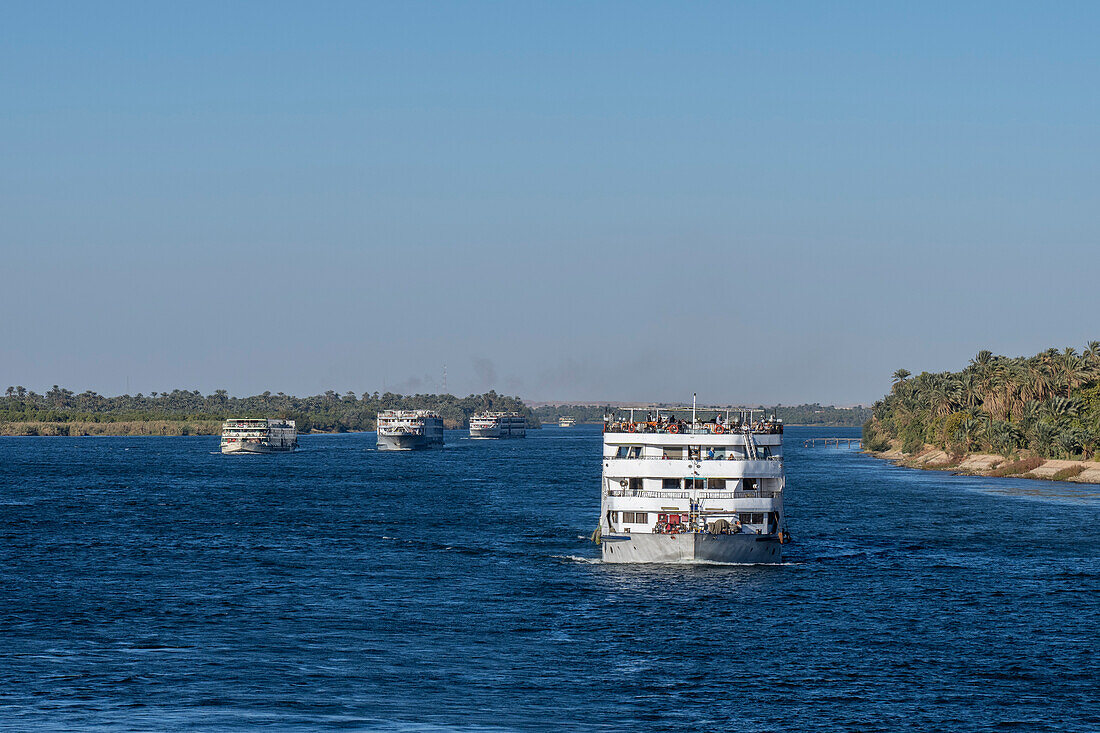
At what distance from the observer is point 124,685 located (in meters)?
49.7

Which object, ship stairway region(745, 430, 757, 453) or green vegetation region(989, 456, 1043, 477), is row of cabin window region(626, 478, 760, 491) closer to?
ship stairway region(745, 430, 757, 453)

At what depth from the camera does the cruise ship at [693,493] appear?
7681cm

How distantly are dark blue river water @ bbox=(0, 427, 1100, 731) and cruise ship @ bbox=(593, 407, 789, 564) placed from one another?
1766 mm

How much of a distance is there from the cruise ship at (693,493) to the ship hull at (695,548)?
0.06 metres

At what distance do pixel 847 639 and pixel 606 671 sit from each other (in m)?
13.4

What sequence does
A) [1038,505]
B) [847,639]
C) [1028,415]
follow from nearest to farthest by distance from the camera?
[847,639] → [1038,505] → [1028,415]

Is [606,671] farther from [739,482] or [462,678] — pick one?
[739,482]

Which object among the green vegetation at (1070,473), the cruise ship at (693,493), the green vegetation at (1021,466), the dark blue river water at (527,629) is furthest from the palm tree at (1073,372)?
the cruise ship at (693,493)

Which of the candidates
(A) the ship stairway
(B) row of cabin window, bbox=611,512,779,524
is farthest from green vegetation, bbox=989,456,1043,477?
(A) the ship stairway

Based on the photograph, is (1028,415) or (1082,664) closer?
(1082,664)

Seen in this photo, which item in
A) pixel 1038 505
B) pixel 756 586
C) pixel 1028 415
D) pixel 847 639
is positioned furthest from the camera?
pixel 1028 415

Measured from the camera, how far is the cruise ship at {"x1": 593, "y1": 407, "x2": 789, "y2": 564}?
7681 cm

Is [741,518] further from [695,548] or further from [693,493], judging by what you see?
[695,548]

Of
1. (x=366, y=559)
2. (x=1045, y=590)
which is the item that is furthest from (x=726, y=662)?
(x=366, y=559)
